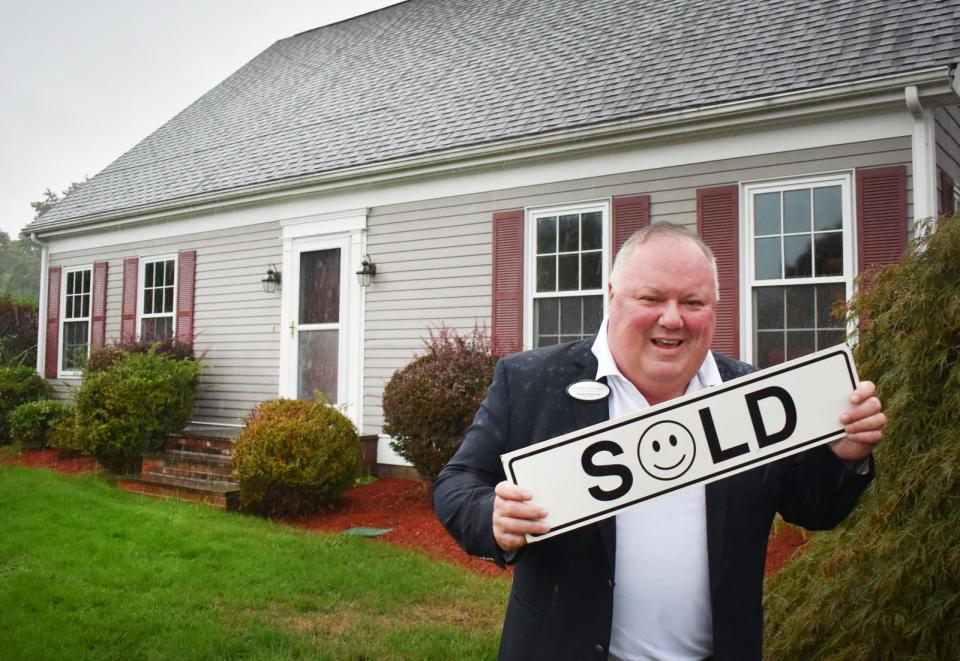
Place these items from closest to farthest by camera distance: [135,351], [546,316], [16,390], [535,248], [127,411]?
1. [546,316]
2. [535,248]
3. [127,411]
4. [135,351]
5. [16,390]

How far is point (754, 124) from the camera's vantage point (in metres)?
7.04

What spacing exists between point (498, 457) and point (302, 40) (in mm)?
15389

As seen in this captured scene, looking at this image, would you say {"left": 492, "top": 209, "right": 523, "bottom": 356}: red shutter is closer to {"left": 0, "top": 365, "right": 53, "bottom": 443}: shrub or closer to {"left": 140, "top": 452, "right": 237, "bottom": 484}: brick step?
{"left": 140, "top": 452, "right": 237, "bottom": 484}: brick step

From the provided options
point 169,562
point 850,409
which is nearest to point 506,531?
point 850,409

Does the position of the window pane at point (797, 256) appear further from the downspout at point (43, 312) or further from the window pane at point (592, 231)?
the downspout at point (43, 312)

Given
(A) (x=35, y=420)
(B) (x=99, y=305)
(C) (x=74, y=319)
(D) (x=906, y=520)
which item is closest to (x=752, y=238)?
(D) (x=906, y=520)

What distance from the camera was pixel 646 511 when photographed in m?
1.66

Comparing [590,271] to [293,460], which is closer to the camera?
[293,460]

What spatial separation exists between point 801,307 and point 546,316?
8.46 ft

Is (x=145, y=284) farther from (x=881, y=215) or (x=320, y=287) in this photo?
(x=881, y=215)

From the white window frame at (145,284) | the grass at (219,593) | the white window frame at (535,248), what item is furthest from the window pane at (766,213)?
the white window frame at (145,284)

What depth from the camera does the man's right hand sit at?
150 cm

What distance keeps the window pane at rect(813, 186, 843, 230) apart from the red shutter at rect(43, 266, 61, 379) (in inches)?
486

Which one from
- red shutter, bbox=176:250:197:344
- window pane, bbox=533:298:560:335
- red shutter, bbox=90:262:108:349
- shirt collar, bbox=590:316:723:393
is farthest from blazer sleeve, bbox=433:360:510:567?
red shutter, bbox=90:262:108:349
